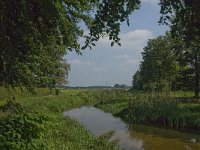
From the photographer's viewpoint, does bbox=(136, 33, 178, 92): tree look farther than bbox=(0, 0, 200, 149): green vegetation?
Yes

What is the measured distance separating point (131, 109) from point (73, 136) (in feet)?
68.2

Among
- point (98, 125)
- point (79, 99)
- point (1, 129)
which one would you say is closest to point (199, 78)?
point (98, 125)

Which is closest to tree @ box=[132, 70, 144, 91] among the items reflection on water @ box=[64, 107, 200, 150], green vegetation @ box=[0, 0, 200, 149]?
green vegetation @ box=[0, 0, 200, 149]

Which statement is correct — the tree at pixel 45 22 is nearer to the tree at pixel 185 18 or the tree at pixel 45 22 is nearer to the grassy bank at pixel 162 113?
the tree at pixel 185 18

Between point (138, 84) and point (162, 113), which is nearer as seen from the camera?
point (162, 113)

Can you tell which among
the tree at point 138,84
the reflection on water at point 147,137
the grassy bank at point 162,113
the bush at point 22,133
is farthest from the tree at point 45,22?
the tree at point 138,84

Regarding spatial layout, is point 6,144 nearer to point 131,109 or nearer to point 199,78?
point 131,109

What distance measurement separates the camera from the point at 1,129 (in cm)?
1068

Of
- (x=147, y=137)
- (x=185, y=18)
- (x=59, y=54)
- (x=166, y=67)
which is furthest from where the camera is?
(x=166, y=67)

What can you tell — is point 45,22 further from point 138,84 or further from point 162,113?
point 138,84

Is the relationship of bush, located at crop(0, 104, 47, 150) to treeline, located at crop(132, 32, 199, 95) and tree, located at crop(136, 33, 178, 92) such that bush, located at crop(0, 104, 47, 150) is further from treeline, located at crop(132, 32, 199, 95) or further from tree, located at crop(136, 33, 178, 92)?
tree, located at crop(136, 33, 178, 92)

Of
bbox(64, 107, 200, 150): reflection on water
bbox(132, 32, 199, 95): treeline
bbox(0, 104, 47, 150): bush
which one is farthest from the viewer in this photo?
bbox(132, 32, 199, 95): treeline

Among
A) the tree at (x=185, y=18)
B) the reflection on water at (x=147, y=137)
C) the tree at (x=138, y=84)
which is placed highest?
the tree at (x=138, y=84)

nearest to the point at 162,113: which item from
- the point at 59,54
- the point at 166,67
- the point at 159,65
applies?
the point at 59,54
